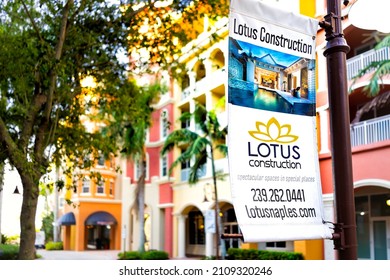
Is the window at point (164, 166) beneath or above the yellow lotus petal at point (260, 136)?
above

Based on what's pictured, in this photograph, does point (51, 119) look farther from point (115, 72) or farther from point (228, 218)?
point (228, 218)

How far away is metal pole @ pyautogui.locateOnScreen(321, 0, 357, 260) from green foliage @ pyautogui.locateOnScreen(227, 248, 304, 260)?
10.1 m

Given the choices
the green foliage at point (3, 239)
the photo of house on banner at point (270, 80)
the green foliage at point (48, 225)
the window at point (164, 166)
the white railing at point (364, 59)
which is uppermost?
the white railing at point (364, 59)

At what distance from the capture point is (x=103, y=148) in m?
9.52

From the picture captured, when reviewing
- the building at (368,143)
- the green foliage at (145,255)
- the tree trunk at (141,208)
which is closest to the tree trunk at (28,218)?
the building at (368,143)

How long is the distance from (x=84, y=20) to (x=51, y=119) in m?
1.82

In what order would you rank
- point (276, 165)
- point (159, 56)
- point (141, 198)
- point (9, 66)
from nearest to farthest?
point (276, 165), point (9, 66), point (159, 56), point (141, 198)

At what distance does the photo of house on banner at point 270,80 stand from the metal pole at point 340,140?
0.44 feet

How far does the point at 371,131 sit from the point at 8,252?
A: 25.7 feet

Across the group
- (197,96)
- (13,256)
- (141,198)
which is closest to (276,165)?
(13,256)

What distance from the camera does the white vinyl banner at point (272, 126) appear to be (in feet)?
9.13

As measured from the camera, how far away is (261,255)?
14.6 metres

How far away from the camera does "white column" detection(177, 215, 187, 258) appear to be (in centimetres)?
2052

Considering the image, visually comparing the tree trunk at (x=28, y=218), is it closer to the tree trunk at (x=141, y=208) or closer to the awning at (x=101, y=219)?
the awning at (x=101, y=219)
